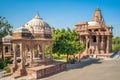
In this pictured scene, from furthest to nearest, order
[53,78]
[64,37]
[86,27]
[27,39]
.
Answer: [86,27]
[64,37]
[27,39]
[53,78]

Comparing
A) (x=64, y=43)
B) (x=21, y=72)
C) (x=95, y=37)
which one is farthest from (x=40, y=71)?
(x=95, y=37)

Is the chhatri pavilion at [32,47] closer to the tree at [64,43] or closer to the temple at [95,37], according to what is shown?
the tree at [64,43]

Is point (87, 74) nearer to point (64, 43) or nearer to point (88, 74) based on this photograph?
point (88, 74)

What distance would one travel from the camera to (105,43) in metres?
40.8

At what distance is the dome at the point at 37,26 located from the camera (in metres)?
18.7

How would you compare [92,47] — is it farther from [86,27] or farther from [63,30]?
[63,30]

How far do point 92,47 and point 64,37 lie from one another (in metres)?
17.3

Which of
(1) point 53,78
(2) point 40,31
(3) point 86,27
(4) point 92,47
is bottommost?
(1) point 53,78

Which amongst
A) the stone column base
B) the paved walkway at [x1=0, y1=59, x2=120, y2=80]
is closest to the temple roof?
the stone column base

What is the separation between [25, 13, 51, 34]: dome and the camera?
18747 millimetres

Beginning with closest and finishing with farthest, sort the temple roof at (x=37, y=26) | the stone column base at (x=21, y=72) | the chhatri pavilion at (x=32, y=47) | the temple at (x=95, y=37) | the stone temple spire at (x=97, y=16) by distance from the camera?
the stone column base at (x=21, y=72), the chhatri pavilion at (x=32, y=47), the temple roof at (x=37, y=26), the temple at (x=95, y=37), the stone temple spire at (x=97, y=16)

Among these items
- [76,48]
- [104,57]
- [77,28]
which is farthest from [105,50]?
[76,48]

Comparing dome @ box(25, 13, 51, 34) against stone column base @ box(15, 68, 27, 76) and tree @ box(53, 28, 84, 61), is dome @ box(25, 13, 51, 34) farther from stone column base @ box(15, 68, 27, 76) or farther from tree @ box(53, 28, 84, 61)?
stone column base @ box(15, 68, 27, 76)

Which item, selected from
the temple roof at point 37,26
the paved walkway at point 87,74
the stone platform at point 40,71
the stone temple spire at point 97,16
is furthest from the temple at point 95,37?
the stone platform at point 40,71
